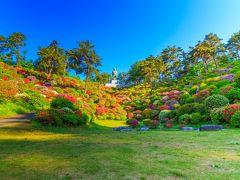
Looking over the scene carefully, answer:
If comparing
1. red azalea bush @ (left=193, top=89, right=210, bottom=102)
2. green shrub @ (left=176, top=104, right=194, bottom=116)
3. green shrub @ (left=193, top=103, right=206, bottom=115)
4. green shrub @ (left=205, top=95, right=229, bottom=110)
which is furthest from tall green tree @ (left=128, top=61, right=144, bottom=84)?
green shrub @ (left=205, top=95, right=229, bottom=110)

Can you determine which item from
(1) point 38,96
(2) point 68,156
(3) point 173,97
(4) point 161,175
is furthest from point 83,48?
(4) point 161,175

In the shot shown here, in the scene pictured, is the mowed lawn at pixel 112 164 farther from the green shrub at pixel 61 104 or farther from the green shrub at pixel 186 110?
the green shrub at pixel 186 110

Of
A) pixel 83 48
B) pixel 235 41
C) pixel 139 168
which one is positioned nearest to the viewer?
pixel 139 168

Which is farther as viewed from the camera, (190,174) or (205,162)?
(205,162)

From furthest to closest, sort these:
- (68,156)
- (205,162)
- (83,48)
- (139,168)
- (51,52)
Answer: (51,52) < (83,48) < (68,156) < (205,162) < (139,168)

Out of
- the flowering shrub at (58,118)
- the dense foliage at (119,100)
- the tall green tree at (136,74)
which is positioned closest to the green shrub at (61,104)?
the dense foliage at (119,100)

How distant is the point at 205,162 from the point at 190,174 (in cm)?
119

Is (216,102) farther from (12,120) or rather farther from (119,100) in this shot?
(119,100)

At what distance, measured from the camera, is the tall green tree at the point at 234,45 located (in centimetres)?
4575

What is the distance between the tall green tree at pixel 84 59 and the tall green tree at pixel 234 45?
3933 cm

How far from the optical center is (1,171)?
387cm

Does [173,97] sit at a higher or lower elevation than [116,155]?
higher

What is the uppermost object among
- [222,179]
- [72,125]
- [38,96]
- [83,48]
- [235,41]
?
[235,41]

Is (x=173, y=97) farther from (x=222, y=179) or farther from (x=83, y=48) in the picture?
(x=222, y=179)
